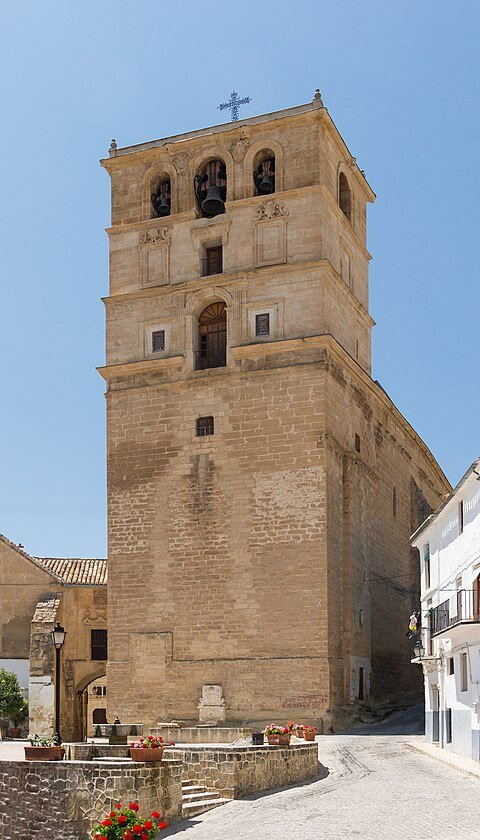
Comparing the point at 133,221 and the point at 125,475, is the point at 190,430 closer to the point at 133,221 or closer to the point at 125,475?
the point at 125,475

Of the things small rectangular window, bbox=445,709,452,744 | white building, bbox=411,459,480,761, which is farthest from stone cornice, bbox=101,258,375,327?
small rectangular window, bbox=445,709,452,744

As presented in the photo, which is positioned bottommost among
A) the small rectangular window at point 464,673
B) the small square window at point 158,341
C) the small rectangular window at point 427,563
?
the small rectangular window at point 464,673

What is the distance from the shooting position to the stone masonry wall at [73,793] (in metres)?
14.5

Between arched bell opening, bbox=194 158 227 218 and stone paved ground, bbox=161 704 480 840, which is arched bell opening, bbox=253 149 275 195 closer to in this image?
arched bell opening, bbox=194 158 227 218

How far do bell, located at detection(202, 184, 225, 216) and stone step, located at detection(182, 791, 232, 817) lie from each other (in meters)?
19.3

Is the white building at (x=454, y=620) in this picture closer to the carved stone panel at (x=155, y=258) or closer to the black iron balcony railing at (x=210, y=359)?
the black iron balcony railing at (x=210, y=359)

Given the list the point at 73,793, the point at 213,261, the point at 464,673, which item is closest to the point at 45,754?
the point at 73,793

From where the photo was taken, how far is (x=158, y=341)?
3125cm

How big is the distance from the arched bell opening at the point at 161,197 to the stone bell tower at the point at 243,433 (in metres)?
0.07

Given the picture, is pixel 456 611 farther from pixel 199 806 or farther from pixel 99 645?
pixel 99 645

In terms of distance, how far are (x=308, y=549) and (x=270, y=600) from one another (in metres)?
1.63

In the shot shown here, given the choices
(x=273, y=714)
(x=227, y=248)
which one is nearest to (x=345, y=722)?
(x=273, y=714)

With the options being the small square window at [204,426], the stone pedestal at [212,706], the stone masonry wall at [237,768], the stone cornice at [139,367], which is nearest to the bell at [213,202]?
the stone cornice at [139,367]

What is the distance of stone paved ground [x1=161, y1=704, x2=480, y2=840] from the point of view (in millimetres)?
13156
